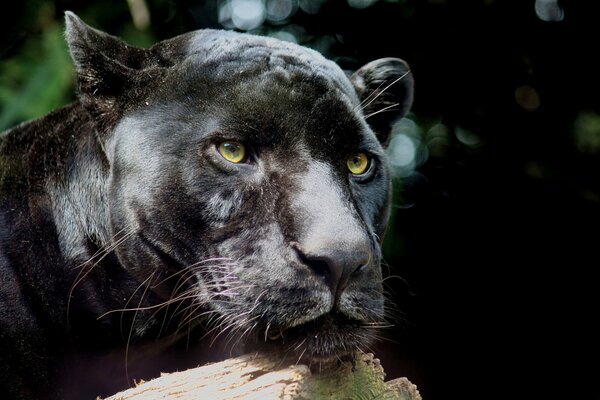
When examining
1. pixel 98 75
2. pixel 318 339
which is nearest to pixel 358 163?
pixel 318 339

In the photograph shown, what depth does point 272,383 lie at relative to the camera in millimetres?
2447

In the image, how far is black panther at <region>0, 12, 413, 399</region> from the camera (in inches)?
111

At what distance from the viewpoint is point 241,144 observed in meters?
3.22

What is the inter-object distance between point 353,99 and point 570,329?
3.91 m

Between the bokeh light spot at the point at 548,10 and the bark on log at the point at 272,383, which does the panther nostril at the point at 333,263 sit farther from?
the bokeh light spot at the point at 548,10

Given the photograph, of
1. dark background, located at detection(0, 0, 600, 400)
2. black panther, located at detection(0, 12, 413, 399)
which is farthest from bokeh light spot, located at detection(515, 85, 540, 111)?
black panther, located at detection(0, 12, 413, 399)

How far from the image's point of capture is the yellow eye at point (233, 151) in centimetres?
321

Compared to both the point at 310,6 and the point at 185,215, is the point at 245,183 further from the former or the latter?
the point at 310,6

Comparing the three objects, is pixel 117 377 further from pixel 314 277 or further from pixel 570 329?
pixel 570 329

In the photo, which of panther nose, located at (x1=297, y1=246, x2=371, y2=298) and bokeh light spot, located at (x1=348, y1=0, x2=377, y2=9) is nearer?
panther nose, located at (x1=297, y1=246, x2=371, y2=298)

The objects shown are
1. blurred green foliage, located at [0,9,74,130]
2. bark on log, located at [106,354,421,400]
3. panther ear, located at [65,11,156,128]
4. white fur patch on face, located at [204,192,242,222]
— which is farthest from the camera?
blurred green foliage, located at [0,9,74,130]

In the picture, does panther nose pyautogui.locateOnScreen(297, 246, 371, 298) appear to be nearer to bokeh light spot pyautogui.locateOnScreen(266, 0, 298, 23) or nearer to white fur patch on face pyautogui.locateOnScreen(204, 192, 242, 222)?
white fur patch on face pyautogui.locateOnScreen(204, 192, 242, 222)

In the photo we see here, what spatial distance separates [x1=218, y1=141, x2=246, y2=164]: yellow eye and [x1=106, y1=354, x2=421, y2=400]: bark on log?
873 mm

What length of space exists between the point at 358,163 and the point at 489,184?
3.47 meters
